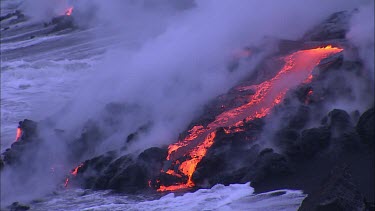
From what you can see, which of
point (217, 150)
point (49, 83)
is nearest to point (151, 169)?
point (217, 150)

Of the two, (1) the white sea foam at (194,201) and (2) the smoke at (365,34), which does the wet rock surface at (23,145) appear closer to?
(1) the white sea foam at (194,201)

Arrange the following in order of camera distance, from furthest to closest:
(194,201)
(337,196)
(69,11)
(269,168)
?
(69,11)
(269,168)
(194,201)
(337,196)

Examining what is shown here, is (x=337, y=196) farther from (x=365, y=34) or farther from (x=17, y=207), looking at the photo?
(x=365, y=34)

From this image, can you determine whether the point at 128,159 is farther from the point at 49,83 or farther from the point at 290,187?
the point at 49,83

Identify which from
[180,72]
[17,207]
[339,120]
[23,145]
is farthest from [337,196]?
[23,145]

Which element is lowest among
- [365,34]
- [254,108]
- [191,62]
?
[254,108]

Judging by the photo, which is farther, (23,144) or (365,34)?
(23,144)

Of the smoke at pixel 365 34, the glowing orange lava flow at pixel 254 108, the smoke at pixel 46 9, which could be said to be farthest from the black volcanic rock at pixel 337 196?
the smoke at pixel 46 9
